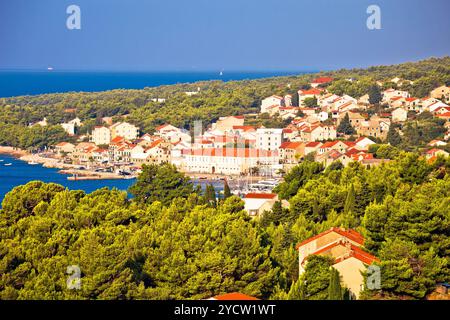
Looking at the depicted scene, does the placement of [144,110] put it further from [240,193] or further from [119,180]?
[240,193]

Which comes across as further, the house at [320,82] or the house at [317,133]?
the house at [320,82]

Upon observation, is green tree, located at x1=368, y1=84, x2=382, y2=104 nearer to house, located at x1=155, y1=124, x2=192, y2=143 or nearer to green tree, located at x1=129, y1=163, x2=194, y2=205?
house, located at x1=155, y1=124, x2=192, y2=143

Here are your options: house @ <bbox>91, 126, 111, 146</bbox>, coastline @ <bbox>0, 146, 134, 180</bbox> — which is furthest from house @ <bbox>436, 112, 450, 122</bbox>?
house @ <bbox>91, 126, 111, 146</bbox>

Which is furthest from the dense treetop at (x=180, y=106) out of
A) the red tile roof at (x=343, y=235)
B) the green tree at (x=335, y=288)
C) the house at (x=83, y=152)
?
the green tree at (x=335, y=288)

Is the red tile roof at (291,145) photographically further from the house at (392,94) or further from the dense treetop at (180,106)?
the house at (392,94)

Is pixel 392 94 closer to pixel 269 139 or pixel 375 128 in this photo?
pixel 375 128

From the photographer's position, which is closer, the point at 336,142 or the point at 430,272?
the point at 430,272
